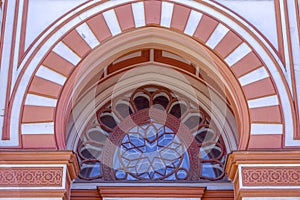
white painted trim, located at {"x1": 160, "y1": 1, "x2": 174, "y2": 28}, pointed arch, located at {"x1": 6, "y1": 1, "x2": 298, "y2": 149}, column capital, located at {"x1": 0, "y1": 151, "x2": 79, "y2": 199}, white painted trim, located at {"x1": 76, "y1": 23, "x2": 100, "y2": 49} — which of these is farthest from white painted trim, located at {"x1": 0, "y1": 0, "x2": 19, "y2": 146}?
white painted trim, located at {"x1": 160, "y1": 1, "x2": 174, "y2": 28}

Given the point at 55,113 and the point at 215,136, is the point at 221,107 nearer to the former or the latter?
the point at 215,136

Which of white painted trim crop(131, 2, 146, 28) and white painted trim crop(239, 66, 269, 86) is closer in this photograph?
white painted trim crop(239, 66, 269, 86)

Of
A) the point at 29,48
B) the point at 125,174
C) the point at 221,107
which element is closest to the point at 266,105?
the point at 221,107

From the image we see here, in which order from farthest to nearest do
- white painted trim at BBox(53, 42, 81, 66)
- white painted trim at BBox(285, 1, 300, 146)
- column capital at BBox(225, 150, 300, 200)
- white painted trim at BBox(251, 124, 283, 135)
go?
white painted trim at BBox(53, 42, 81, 66)
white painted trim at BBox(285, 1, 300, 146)
white painted trim at BBox(251, 124, 283, 135)
column capital at BBox(225, 150, 300, 200)

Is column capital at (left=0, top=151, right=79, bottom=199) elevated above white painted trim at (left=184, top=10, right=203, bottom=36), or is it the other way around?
white painted trim at (left=184, top=10, right=203, bottom=36)

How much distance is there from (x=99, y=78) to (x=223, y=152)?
1.96 meters

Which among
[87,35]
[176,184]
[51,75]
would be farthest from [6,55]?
[176,184]

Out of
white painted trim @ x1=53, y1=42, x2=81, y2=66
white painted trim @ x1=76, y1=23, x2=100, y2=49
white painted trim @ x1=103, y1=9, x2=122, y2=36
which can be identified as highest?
white painted trim @ x1=103, y1=9, x2=122, y2=36

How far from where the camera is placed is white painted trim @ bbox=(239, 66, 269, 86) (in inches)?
312

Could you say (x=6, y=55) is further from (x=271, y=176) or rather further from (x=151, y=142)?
(x=271, y=176)

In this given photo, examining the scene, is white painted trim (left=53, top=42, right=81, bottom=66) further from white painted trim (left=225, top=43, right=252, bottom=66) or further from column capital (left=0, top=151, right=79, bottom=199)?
white painted trim (left=225, top=43, right=252, bottom=66)

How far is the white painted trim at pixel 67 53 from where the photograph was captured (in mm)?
8031

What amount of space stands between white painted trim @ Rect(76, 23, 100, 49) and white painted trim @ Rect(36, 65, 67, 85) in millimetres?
545

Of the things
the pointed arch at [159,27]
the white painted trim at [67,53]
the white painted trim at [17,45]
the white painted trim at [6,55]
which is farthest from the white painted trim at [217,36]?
the white painted trim at [6,55]
